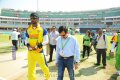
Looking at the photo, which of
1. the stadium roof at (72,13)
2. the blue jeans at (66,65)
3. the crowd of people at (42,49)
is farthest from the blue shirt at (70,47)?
the stadium roof at (72,13)

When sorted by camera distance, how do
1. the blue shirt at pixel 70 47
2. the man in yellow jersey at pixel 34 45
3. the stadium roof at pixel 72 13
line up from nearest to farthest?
the blue shirt at pixel 70 47, the man in yellow jersey at pixel 34 45, the stadium roof at pixel 72 13

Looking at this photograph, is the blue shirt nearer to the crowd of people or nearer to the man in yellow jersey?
the crowd of people

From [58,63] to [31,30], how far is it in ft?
4.55

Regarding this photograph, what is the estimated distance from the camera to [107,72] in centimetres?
1013

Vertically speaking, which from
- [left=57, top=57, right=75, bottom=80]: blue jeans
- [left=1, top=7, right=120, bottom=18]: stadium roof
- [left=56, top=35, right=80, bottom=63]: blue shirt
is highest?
[left=56, top=35, right=80, bottom=63]: blue shirt

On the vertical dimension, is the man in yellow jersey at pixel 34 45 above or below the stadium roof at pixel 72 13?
above

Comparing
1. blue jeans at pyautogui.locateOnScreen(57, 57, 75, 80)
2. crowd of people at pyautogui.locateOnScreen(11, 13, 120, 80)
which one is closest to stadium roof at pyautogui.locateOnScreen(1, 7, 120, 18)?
crowd of people at pyautogui.locateOnScreen(11, 13, 120, 80)

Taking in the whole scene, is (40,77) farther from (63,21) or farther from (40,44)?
(63,21)

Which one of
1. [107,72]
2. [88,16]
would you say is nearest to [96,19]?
[88,16]

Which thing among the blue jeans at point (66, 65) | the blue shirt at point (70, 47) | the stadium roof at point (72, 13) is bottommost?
the stadium roof at point (72, 13)

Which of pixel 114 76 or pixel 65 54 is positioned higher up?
pixel 65 54

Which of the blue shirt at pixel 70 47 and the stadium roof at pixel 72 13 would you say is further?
the stadium roof at pixel 72 13

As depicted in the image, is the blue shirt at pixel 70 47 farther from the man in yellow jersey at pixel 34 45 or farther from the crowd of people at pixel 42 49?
the man in yellow jersey at pixel 34 45

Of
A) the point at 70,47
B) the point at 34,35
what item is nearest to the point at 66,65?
the point at 70,47
